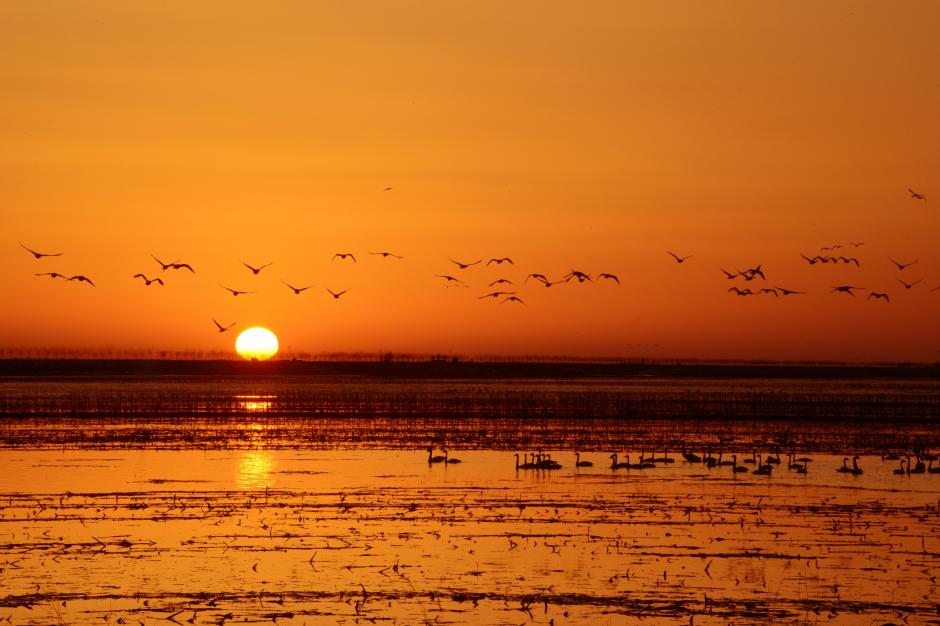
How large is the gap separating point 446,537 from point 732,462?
50.3ft

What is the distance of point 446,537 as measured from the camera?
70.6 ft

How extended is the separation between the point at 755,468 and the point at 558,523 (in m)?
12.0

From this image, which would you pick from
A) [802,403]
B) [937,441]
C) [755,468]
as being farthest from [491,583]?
[802,403]

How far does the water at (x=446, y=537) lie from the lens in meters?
16.6

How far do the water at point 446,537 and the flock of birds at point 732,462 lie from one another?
403 mm

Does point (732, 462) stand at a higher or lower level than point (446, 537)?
higher

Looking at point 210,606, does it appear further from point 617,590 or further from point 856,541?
point 856,541

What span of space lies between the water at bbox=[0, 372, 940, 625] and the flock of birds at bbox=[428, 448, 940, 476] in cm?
40

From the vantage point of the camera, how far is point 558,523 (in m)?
23.3

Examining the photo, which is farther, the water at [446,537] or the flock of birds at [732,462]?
the flock of birds at [732,462]

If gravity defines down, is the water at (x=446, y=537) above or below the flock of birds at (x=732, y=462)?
below

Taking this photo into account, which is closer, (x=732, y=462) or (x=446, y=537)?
(x=446, y=537)

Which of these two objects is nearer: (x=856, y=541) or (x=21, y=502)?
(x=856, y=541)

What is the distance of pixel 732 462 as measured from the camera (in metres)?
34.7
